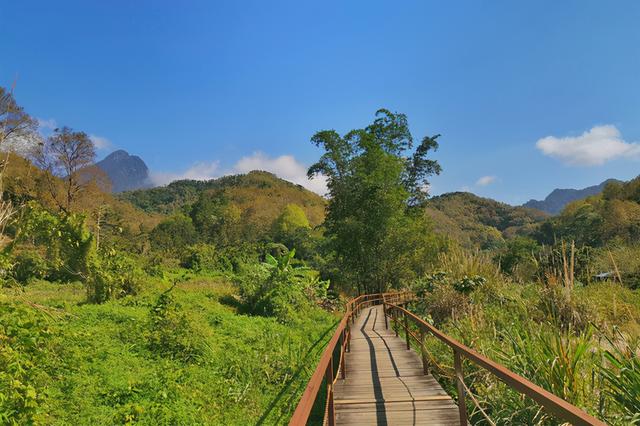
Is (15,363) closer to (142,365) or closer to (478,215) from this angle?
(142,365)

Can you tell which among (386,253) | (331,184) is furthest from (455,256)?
(331,184)

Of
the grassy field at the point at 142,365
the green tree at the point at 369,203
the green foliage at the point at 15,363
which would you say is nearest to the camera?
the green foliage at the point at 15,363

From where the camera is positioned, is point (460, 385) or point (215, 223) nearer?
point (460, 385)

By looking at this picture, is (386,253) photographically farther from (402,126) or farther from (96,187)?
(96,187)

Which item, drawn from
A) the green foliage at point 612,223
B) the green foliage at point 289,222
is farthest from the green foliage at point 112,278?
the green foliage at point 289,222

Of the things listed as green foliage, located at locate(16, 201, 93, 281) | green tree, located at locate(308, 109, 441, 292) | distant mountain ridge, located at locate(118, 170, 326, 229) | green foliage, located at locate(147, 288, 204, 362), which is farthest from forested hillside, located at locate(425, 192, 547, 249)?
green foliage, located at locate(147, 288, 204, 362)

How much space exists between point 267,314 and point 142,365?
6740mm

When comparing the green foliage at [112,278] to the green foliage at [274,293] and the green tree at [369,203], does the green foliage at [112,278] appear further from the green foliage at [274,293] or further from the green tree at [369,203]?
the green tree at [369,203]

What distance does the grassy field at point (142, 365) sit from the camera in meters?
3.71

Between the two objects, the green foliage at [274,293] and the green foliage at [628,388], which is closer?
the green foliage at [628,388]

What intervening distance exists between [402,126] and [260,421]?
26475 mm

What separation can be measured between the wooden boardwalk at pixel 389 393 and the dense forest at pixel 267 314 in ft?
1.53

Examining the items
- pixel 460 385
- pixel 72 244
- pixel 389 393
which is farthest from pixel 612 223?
pixel 72 244

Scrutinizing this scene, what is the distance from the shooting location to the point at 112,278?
1164 cm
